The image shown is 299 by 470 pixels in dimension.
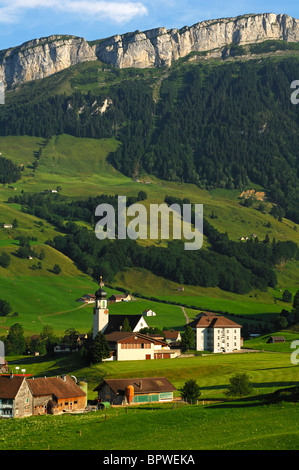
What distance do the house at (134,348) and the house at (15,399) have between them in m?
39.3

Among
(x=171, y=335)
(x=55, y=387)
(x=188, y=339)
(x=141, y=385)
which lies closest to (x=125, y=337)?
(x=188, y=339)

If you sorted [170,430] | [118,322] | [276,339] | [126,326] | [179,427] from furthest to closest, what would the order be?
[276,339] < [118,322] < [126,326] < [179,427] < [170,430]

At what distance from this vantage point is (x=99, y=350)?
113 m

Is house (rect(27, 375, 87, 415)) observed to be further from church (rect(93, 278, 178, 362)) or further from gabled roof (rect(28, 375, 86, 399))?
church (rect(93, 278, 178, 362))

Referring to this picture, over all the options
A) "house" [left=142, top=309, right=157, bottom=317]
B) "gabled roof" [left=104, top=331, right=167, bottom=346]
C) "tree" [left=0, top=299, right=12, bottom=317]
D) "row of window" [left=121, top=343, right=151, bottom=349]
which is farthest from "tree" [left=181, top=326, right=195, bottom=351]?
"tree" [left=0, top=299, right=12, bottom=317]

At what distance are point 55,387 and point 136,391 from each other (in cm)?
968

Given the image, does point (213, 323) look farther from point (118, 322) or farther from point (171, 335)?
point (118, 322)

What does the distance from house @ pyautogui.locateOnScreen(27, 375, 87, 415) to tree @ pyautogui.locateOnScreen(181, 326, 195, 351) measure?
5498cm

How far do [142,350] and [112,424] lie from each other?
61.4 meters
